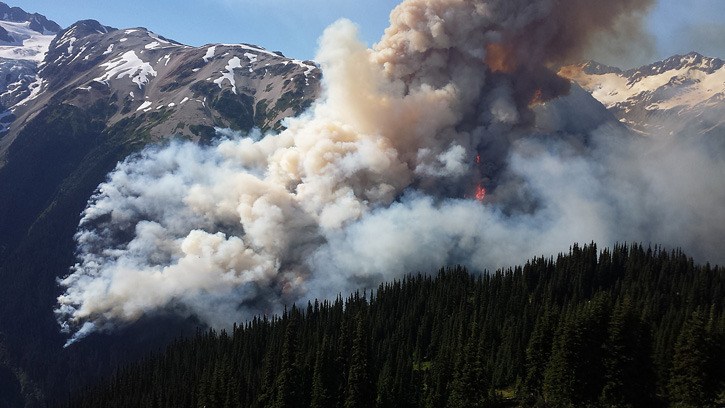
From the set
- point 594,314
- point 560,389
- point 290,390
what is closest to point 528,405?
point 560,389

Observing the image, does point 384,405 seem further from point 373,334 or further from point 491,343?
point 373,334

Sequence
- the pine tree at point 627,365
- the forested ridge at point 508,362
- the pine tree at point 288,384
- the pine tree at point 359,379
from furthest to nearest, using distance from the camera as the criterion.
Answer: the pine tree at point 288,384
the pine tree at point 359,379
the forested ridge at point 508,362
the pine tree at point 627,365

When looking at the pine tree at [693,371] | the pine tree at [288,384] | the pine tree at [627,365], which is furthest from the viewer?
the pine tree at [288,384]

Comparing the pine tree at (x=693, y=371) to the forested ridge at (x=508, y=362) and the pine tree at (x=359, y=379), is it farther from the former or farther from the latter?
the pine tree at (x=359, y=379)

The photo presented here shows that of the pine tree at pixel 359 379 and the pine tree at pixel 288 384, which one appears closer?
the pine tree at pixel 359 379

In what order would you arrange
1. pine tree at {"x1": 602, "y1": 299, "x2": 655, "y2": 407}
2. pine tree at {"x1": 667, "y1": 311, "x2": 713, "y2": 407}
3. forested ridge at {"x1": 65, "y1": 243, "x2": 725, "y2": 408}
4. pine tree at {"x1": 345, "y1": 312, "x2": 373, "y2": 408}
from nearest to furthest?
pine tree at {"x1": 667, "y1": 311, "x2": 713, "y2": 407} → pine tree at {"x1": 602, "y1": 299, "x2": 655, "y2": 407} → forested ridge at {"x1": 65, "y1": 243, "x2": 725, "y2": 408} → pine tree at {"x1": 345, "y1": 312, "x2": 373, "y2": 408}

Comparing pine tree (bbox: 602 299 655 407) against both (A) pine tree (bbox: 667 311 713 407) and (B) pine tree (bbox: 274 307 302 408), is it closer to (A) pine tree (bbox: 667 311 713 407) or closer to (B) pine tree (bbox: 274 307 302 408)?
(A) pine tree (bbox: 667 311 713 407)

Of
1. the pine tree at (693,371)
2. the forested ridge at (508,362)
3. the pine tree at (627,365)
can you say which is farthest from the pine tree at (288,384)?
the pine tree at (693,371)

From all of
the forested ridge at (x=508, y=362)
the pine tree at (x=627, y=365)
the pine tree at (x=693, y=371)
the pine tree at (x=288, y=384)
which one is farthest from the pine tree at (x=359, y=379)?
the pine tree at (x=693, y=371)

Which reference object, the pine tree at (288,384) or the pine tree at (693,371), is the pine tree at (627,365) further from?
the pine tree at (288,384)

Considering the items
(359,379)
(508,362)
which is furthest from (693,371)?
(359,379)

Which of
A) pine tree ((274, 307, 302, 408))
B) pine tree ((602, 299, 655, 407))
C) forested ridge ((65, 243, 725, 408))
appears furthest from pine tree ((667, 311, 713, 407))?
pine tree ((274, 307, 302, 408))

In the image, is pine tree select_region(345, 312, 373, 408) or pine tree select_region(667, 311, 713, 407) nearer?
pine tree select_region(667, 311, 713, 407)

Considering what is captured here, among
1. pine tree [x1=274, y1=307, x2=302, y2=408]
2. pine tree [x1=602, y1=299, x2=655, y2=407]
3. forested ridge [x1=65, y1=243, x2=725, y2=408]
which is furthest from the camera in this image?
pine tree [x1=274, y1=307, x2=302, y2=408]
